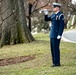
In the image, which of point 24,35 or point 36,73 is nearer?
point 36,73

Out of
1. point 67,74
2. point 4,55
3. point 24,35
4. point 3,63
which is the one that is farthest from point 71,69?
point 24,35

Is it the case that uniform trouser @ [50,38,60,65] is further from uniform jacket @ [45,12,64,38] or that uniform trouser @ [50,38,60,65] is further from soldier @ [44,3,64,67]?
uniform jacket @ [45,12,64,38]

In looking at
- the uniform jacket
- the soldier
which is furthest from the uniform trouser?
the uniform jacket

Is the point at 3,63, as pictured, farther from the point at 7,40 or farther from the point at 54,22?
the point at 7,40

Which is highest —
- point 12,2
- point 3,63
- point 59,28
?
point 12,2

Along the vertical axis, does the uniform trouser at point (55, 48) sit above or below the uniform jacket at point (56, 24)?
below

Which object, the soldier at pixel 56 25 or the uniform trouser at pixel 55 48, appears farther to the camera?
the uniform trouser at pixel 55 48

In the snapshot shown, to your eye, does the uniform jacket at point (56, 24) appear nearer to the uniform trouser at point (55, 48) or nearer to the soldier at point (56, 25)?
the soldier at point (56, 25)

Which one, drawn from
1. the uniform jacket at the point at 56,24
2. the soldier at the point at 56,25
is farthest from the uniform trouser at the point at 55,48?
the uniform jacket at the point at 56,24

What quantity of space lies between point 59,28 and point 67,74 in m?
1.84

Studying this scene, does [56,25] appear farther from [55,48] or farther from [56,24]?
[55,48]

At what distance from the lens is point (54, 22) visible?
10.8 m

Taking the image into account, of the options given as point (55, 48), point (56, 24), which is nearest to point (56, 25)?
point (56, 24)

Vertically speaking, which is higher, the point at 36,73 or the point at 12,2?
the point at 12,2
